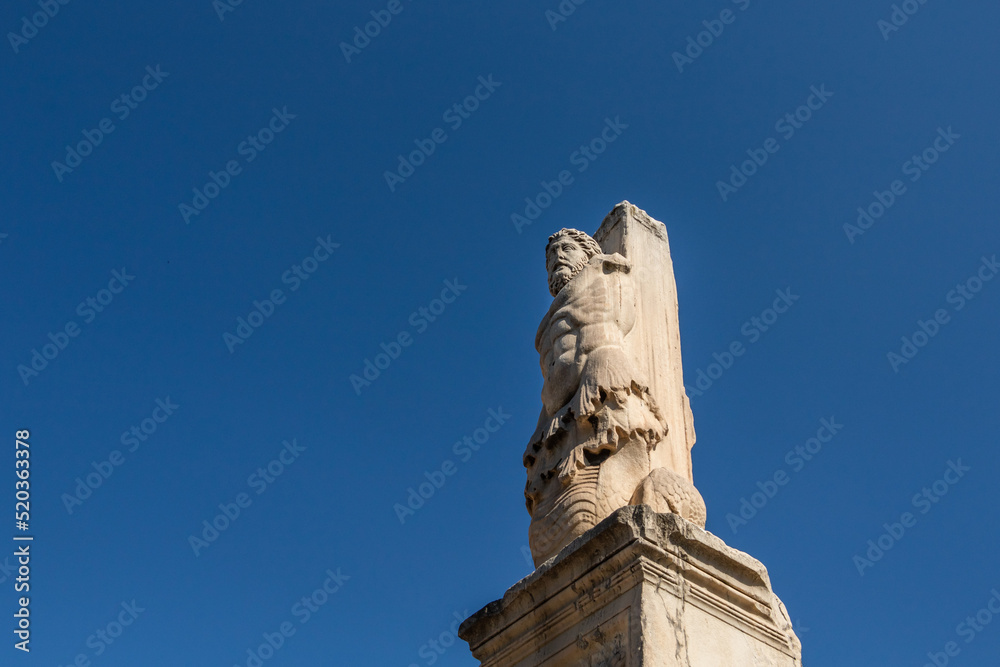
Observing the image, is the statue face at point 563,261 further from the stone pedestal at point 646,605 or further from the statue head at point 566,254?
the stone pedestal at point 646,605

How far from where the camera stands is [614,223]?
27.6 ft

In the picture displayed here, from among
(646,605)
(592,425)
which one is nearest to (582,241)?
(592,425)

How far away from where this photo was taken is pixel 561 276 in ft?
26.3

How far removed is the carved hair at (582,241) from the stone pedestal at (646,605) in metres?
3.65

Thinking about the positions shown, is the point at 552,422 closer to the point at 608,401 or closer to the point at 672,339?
the point at 608,401

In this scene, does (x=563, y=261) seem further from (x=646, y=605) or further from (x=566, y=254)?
(x=646, y=605)

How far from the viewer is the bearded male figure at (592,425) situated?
6.03 metres

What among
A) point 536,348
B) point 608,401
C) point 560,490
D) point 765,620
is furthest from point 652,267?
point 765,620

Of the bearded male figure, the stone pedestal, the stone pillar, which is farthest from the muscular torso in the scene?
the stone pedestal

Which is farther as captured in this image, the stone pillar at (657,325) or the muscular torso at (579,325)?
the muscular torso at (579,325)

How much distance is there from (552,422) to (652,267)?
6.10 feet

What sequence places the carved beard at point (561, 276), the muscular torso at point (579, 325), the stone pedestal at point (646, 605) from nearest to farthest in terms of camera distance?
1. the stone pedestal at point (646, 605)
2. the muscular torso at point (579, 325)
3. the carved beard at point (561, 276)

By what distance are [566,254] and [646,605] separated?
4.05m

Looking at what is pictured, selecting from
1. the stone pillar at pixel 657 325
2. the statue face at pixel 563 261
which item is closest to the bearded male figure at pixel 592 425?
the stone pillar at pixel 657 325
